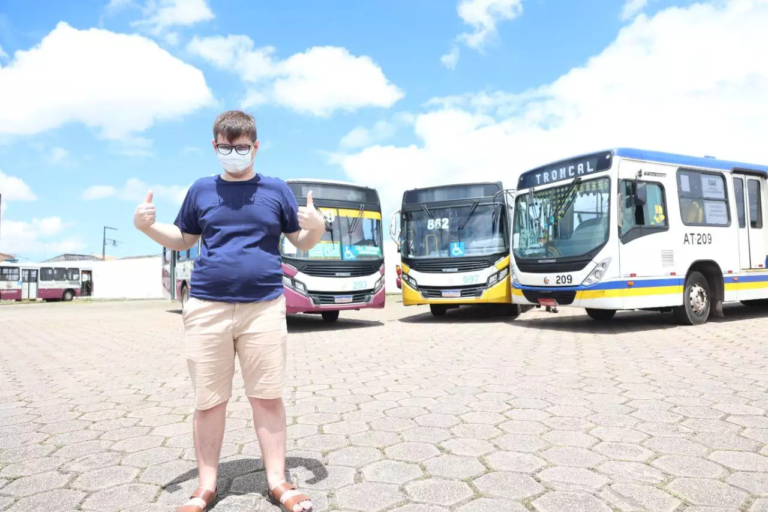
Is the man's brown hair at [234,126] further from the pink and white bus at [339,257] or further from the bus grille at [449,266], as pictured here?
the bus grille at [449,266]

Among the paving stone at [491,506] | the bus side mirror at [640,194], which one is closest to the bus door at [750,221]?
the bus side mirror at [640,194]

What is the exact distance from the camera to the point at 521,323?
469 inches

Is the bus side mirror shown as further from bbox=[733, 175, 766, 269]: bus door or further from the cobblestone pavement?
bbox=[733, 175, 766, 269]: bus door

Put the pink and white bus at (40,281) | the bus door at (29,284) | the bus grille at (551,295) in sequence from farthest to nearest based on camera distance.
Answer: the bus door at (29,284) → the pink and white bus at (40,281) → the bus grille at (551,295)

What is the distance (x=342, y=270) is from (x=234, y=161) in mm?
8857

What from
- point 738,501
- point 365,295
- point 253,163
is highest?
point 253,163

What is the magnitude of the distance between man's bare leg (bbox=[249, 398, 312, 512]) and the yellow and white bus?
30.7ft

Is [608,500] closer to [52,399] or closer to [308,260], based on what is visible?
[52,399]

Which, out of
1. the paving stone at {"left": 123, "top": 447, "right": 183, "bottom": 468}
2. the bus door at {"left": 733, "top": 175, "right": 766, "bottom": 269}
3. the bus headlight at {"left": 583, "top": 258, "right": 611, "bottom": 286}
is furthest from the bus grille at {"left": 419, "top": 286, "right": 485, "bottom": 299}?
Result: the paving stone at {"left": 123, "top": 447, "right": 183, "bottom": 468}

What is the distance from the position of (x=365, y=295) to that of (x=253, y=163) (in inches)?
361

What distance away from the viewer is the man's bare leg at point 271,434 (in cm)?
277

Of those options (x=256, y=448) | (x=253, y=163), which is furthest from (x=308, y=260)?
(x=253, y=163)

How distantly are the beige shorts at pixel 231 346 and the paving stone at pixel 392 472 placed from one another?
0.71m

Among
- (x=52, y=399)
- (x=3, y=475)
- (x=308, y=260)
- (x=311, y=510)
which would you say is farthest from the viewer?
(x=308, y=260)
